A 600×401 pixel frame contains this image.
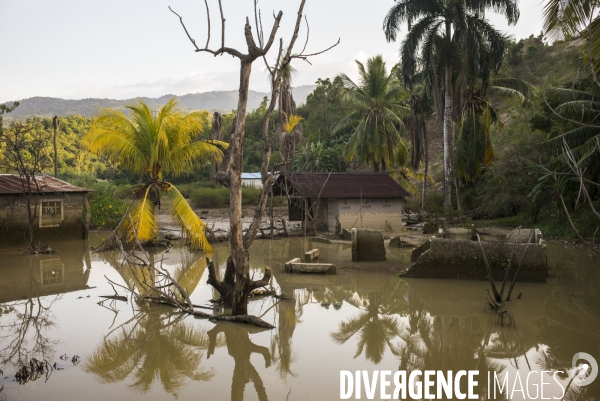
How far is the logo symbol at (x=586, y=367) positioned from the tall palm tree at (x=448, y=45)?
18.6 meters

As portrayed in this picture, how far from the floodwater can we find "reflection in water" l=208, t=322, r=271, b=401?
2 cm

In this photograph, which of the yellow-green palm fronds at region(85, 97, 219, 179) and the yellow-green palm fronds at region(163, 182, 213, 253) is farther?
the yellow-green palm fronds at region(85, 97, 219, 179)

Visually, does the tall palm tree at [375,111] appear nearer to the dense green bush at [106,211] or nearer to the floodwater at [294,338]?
the dense green bush at [106,211]

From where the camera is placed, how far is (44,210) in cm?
1883

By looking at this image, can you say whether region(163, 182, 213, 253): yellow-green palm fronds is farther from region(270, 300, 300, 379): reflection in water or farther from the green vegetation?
region(270, 300, 300, 379): reflection in water

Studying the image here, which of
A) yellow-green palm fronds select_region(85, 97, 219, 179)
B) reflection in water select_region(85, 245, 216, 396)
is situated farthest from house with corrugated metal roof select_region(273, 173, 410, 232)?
reflection in water select_region(85, 245, 216, 396)

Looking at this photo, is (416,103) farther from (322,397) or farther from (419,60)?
(322,397)

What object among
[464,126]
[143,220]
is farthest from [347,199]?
[143,220]

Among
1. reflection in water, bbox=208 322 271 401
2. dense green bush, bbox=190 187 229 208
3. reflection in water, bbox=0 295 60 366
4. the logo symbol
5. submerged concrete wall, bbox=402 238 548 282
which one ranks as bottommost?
dense green bush, bbox=190 187 229 208

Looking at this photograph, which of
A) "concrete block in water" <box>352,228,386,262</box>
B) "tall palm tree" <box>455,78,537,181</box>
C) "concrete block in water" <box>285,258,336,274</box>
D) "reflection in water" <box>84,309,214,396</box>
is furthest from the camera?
"tall palm tree" <box>455,78,537,181</box>

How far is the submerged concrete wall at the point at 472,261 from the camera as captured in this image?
12.3 metres

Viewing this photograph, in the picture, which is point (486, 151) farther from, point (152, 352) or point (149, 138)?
point (152, 352)

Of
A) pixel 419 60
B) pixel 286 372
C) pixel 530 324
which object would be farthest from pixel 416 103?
pixel 286 372

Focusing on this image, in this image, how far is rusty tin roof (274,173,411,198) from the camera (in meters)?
22.3
